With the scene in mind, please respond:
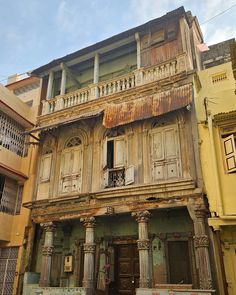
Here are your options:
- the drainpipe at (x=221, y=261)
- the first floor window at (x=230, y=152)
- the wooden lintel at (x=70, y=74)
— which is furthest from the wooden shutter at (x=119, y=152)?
the wooden lintel at (x=70, y=74)

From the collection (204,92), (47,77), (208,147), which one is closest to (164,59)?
(204,92)

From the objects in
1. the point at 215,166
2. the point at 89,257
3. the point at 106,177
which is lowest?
the point at 89,257

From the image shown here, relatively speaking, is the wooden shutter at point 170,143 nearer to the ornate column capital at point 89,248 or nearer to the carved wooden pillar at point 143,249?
the carved wooden pillar at point 143,249

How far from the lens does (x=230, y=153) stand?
8.88 m

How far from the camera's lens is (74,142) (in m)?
11.9

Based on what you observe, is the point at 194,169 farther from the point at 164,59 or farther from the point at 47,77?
the point at 47,77

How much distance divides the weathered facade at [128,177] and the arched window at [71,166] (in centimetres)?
4

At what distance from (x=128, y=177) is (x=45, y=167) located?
417 centimetres

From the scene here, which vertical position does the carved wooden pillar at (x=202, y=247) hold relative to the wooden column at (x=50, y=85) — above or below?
below

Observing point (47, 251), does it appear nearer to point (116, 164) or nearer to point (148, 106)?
point (116, 164)

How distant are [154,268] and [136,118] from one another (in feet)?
16.8

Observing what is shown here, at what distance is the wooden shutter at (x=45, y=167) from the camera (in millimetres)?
11794

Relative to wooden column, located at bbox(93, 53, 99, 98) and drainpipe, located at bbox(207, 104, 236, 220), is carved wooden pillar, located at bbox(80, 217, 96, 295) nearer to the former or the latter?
drainpipe, located at bbox(207, 104, 236, 220)

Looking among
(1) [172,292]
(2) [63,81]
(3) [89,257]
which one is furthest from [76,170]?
(1) [172,292]
